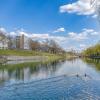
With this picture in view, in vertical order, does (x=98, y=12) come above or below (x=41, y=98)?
above

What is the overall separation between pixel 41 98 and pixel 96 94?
7681 millimetres

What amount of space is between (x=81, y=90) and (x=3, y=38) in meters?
143

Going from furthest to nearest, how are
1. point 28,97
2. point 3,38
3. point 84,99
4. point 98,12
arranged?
point 3,38 → point 28,97 → point 84,99 → point 98,12

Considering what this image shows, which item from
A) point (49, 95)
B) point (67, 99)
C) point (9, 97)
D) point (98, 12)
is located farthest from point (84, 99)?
point (98, 12)

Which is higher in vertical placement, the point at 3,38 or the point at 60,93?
the point at 3,38

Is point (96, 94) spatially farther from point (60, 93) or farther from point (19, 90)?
point (19, 90)

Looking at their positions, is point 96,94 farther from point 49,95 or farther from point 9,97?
point 9,97

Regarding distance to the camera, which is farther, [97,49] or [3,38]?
[97,49]

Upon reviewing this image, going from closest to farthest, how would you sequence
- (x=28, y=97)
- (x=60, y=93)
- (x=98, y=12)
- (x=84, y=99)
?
(x=98, y=12)
(x=84, y=99)
(x=28, y=97)
(x=60, y=93)

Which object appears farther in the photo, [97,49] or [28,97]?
[97,49]

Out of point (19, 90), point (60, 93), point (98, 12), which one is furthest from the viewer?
point (19, 90)

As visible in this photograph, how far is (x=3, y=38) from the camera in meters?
175

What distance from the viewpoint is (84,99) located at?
31703 mm

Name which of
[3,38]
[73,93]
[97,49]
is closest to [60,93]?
[73,93]
